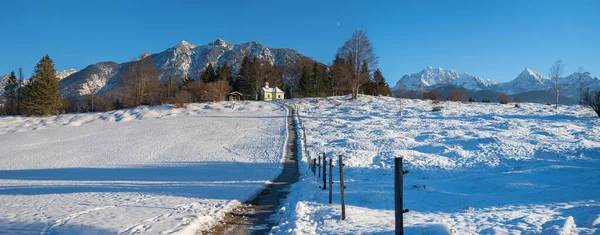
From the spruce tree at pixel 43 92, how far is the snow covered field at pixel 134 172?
7.55 metres

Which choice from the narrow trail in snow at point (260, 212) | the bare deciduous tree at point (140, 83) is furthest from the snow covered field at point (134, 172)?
the bare deciduous tree at point (140, 83)

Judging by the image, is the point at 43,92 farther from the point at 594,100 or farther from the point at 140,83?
the point at 594,100

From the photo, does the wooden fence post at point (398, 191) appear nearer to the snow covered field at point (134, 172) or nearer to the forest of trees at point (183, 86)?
the snow covered field at point (134, 172)

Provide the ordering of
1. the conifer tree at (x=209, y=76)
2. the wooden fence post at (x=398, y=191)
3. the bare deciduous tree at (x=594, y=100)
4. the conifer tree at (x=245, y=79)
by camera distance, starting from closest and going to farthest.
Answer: the wooden fence post at (x=398, y=191), the bare deciduous tree at (x=594, y=100), the conifer tree at (x=209, y=76), the conifer tree at (x=245, y=79)

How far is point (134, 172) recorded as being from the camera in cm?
1758

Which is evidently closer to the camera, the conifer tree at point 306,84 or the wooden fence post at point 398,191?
the wooden fence post at point 398,191

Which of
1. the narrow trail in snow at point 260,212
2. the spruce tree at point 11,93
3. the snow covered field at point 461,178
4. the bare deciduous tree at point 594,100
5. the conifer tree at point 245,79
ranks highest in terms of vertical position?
the conifer tree at point 245,79

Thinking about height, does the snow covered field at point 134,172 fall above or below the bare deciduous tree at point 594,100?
below

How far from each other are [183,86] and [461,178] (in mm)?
61879

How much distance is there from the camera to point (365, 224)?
7250 millimetres

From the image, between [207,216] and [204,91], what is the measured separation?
5387cm

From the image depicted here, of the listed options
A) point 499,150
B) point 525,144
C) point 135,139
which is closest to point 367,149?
point 499,150

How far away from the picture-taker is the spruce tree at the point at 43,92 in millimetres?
49188

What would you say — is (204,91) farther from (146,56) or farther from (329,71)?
(329,71)
